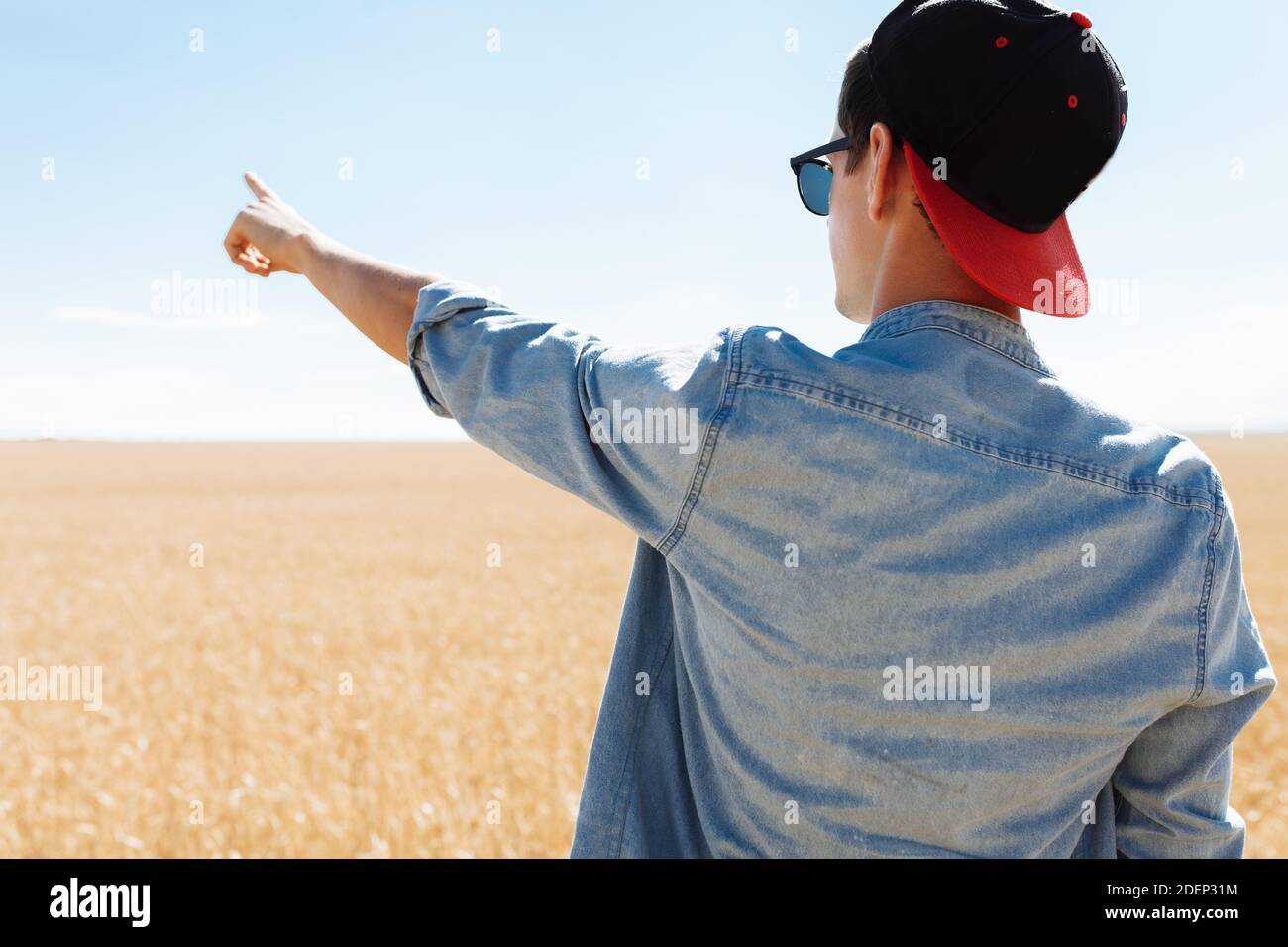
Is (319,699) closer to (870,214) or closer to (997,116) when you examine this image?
(870,214)

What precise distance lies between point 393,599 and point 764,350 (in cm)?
1108

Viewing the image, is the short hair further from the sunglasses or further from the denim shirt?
the denim shirt

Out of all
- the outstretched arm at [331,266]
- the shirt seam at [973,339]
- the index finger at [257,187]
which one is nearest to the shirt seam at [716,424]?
the shirt seam at [973,339]

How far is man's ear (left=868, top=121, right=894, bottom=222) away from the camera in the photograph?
1281 mm

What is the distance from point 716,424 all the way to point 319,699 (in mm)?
6947

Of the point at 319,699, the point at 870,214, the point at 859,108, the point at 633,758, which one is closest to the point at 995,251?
the point at 870,214

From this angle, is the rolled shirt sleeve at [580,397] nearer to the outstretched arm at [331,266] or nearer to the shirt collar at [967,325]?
the outstretched arm at [331,266]

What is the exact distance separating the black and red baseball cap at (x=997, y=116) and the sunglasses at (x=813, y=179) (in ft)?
0.78

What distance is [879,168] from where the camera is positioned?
4.25 ft

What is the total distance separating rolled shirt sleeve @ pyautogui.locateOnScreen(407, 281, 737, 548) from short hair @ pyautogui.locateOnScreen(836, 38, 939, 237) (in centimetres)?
43

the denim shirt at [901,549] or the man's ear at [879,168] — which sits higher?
the man's ear at [879,168]

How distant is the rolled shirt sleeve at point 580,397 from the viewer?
1.14m
